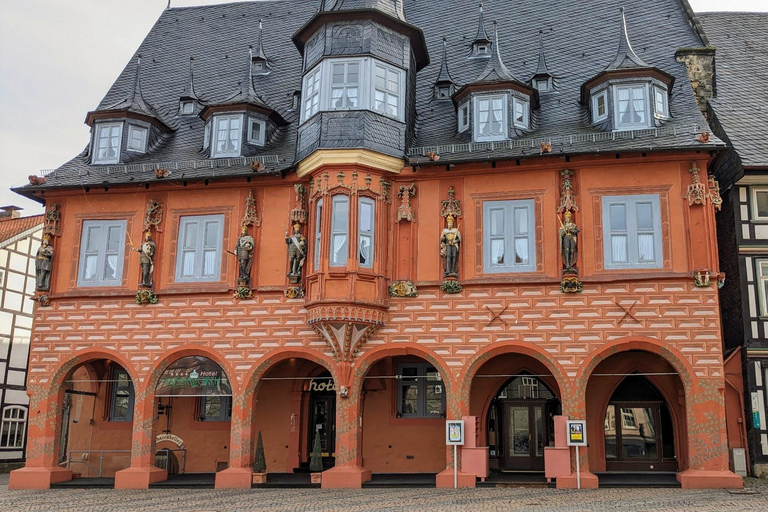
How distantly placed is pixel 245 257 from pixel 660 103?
12.3 metres

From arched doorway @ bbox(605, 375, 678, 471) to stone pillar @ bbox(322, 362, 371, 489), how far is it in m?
7.31

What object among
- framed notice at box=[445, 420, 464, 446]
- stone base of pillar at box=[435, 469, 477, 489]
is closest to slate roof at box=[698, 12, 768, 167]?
framed notice at box=[445, 420, 464, 446]

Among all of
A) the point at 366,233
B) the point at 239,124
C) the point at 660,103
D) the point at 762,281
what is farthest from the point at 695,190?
the point at 239,124

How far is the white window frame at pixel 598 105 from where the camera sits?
77.7ft

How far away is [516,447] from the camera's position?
82.7ft

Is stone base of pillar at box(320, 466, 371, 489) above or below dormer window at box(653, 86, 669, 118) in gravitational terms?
below

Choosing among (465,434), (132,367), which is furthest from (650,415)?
(132,367)

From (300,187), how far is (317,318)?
158 inches

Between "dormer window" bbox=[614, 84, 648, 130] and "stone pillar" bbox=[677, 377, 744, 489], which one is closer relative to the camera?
"stone pillar" bbox=[677, 377, 744, 489]

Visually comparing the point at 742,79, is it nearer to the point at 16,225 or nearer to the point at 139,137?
the point at 139,137

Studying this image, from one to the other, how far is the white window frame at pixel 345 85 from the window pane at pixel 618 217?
7460 mm

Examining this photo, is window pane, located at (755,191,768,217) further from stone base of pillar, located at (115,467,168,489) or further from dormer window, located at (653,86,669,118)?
stone base of pillar, located at (115,467,168,489)

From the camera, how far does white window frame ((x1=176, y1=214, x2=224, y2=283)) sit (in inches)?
957

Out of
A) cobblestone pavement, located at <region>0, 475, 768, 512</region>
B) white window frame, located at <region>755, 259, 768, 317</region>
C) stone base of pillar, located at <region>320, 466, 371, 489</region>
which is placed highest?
white window frame, located at <region>755, 259, 768, 317</region>
